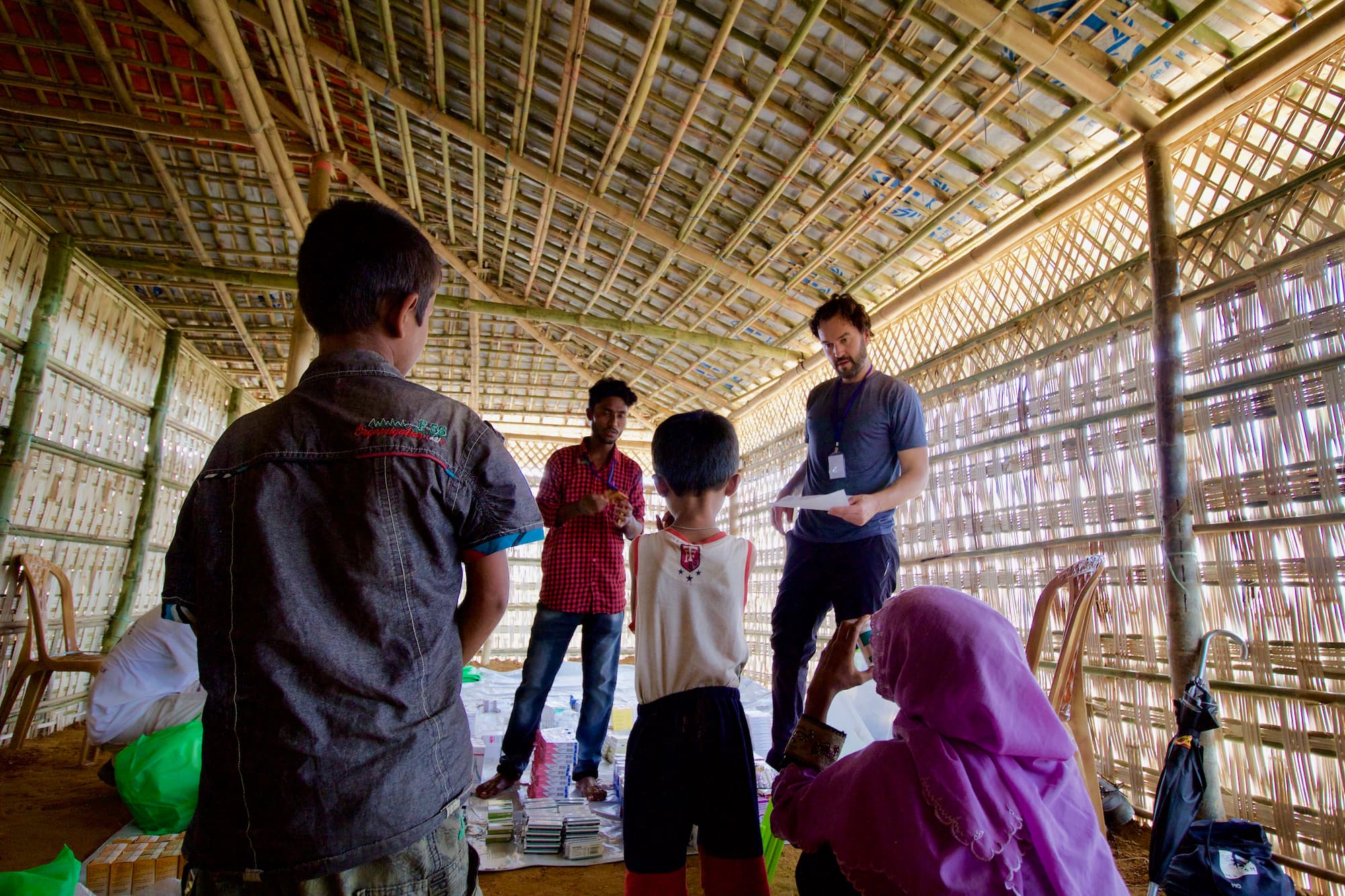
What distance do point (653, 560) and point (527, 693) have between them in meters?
1.11

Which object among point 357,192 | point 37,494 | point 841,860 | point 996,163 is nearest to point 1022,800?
point 841,860

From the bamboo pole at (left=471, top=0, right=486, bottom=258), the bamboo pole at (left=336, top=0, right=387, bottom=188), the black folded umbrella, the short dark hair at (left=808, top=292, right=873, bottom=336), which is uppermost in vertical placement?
the bamboo pole at (left=336, top=0, right=387, bottom=188)

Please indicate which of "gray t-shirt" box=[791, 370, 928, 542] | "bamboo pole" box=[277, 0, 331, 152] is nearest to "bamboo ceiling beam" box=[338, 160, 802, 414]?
"bamboo pole" box=[277, 0, 331, 152]

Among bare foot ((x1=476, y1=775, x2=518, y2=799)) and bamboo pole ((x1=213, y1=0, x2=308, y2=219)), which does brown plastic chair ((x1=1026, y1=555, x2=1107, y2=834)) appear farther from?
bamboo pole ((x1=213, y1=0, x2=308, y2=219))

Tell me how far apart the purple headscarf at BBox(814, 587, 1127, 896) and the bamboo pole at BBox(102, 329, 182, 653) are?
588cm

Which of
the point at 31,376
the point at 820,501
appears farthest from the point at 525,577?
the point at 820,501

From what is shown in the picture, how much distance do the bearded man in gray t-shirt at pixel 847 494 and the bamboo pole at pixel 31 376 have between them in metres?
4.26

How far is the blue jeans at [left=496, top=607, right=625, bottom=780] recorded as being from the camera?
2.38 m

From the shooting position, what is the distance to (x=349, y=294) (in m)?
0.89

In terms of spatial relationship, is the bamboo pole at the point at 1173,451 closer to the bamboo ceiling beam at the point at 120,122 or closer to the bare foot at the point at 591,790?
the bare foot at the point at 591,790

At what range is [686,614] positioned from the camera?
5.02 feet

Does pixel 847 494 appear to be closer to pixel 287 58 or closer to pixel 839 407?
pixel 839 407

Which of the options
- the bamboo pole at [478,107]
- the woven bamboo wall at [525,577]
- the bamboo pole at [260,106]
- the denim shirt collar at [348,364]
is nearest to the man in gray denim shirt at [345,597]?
the denim shirt collar at [348,364]

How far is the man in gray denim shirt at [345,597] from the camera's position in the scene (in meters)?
0.73
